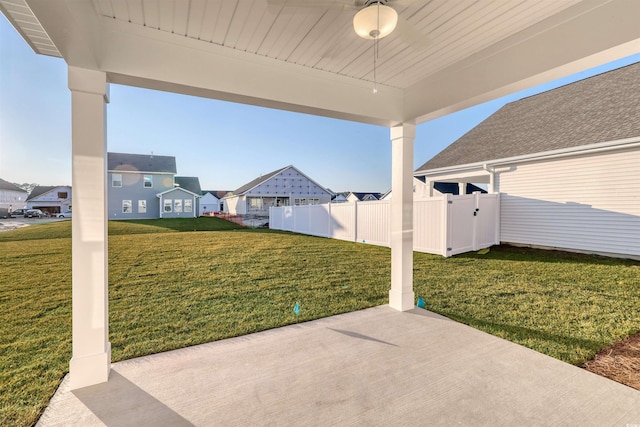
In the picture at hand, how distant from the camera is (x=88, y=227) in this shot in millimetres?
2080

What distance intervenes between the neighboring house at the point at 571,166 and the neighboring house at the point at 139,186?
19.8 metres

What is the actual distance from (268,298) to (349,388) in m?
2.25

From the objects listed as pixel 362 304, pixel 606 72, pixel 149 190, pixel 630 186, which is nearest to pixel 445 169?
pixel 630 186

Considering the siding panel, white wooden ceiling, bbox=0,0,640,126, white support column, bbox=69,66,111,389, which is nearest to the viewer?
white wooden ceiling, bbox=0,0,640,126

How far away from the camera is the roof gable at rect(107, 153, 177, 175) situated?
65.3ft

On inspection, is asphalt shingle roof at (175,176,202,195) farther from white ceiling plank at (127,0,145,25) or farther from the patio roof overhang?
white ceiling plank at (127,0,145,25)

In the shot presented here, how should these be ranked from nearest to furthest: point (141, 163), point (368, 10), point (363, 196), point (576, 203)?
point (368, 10) → point (576, 203) → point (141, 163) → point (363, 196)

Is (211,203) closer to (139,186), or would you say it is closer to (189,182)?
(189,182)

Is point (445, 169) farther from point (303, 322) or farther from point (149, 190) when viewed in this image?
point (149, 190)

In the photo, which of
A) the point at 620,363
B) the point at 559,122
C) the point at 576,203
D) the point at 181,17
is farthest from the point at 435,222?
the point at 181,17

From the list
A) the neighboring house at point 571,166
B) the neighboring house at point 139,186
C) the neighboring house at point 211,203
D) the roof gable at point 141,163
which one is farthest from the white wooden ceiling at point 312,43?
the neighboring house at point 211,203

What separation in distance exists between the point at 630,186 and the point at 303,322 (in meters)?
7.92

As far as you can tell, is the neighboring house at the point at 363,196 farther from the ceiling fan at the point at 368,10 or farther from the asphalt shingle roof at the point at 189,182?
the ceiling fan at the point at 368,10

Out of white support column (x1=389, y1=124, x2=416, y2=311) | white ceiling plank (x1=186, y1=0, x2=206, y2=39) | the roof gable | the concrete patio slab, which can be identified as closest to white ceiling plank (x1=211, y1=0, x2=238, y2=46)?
white ceiling plank (x1=186, y1=0, x2=206, y2=39)
